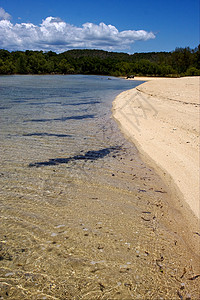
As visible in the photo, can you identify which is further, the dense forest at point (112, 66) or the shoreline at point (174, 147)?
the dense forest at point (112, 66)

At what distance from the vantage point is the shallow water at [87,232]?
242cm

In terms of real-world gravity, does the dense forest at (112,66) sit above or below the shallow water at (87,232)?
above

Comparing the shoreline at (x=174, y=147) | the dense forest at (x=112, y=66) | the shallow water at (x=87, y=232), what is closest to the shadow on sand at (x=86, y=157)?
the shallow water at (x=87, y=232)

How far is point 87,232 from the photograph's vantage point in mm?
3219

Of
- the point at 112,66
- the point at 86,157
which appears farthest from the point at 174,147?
the point at 112,66

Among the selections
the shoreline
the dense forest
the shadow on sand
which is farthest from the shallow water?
the dense forest

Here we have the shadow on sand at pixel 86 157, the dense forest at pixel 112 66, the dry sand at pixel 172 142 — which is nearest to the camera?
the dry sand at pixel 172 142

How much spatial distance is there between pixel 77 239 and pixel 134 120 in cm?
865

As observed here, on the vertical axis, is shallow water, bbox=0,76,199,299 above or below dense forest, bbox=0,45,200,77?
below

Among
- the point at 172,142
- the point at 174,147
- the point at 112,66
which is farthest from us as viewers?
the point at 112,66

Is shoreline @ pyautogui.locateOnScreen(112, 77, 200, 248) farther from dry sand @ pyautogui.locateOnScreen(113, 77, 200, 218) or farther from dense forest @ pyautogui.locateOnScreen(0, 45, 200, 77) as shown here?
dense forest @ pyautogui.locateOnScreen(0, 45, 200, 77)

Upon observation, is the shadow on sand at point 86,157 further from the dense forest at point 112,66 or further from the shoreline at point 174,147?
the dense forest at point 112,66

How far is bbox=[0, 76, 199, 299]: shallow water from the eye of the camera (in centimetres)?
242

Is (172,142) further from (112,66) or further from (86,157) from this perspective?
(112,66)
